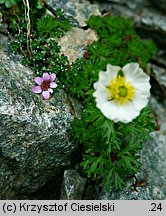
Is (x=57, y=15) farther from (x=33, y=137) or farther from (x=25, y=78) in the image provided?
(x=33, y=137)

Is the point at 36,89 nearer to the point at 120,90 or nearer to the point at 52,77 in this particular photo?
the point at 52,77

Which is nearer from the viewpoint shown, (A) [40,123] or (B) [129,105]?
(B) [129,105]

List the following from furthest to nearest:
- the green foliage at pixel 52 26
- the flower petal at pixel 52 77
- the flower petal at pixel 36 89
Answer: the green foliage at pixel 52 26
the flower petal at pixel 52 77
the flower petal at pixel 36 89

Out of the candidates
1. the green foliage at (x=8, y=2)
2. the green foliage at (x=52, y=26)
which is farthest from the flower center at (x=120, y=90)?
the green foliage at (x=8, y=2)

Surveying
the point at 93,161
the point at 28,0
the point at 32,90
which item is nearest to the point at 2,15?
the point at 28,0

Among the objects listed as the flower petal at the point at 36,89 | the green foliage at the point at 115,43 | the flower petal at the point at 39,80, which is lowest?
the flower petal at the point at 36,89

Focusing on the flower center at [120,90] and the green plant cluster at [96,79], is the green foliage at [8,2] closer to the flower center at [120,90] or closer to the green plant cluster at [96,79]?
the green plant cluster at [96,79]
